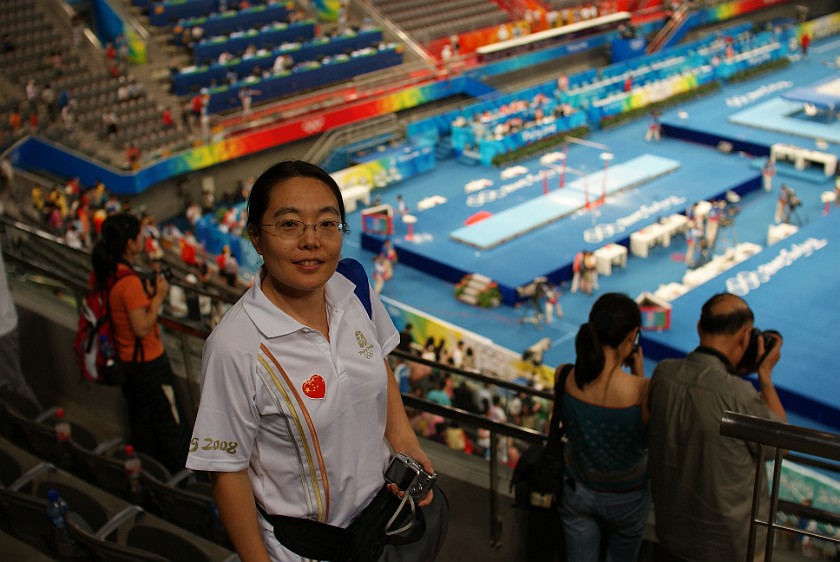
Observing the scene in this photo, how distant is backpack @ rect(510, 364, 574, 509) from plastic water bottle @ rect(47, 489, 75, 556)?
172 cm

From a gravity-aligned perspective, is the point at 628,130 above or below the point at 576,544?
below

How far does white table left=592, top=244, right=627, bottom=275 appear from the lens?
57.9ft

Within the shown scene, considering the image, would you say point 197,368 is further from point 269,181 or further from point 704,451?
→ point 269,181

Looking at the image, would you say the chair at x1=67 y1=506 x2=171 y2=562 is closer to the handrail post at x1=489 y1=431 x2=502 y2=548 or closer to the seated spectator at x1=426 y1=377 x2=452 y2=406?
the handrail post at x1=489 y1=431 x2=502 y2=548

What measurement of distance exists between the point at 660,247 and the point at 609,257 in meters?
1.75

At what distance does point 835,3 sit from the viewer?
3953 centimetres

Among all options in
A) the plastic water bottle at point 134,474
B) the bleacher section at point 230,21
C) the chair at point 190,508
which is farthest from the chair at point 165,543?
the bleacher section at point 230,21

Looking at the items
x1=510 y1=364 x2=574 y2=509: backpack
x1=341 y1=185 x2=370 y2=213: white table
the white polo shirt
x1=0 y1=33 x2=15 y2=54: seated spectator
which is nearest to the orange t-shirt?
x1=510 y1=364 x2=574 y2=509: backpack

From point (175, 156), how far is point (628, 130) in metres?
11.9

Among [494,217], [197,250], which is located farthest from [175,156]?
[494,217]

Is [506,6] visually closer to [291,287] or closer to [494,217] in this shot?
[494,217]

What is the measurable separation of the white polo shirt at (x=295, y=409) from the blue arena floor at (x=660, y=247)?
10.8 meters

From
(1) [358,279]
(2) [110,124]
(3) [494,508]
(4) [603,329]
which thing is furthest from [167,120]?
(1) [358,279]

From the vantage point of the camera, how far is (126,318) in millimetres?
4441
